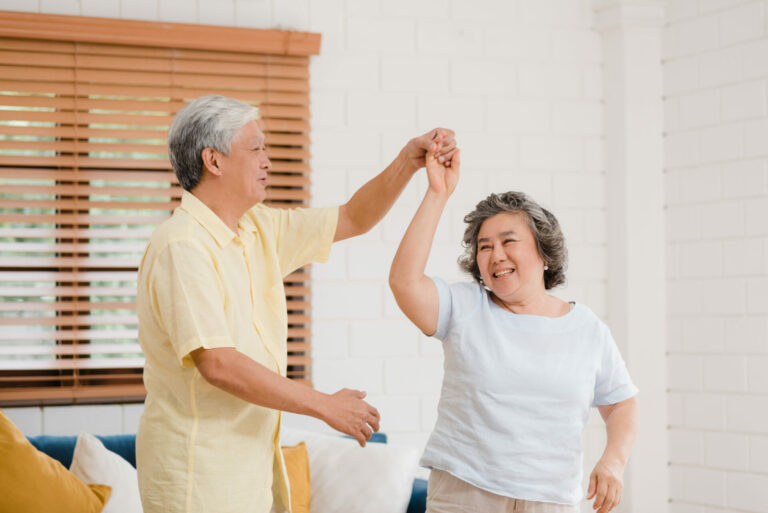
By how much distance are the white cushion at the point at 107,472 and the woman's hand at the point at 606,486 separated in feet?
5.80

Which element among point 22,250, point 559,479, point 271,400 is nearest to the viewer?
point 271,400

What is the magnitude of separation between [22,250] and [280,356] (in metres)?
2.03

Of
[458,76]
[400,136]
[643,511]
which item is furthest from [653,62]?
[643,511]

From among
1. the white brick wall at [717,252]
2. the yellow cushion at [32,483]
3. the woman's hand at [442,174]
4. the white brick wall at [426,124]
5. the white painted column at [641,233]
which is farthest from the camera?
the white painted column at [641,233]

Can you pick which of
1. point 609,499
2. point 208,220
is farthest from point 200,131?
point 609,499

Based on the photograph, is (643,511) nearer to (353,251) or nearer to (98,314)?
(353,251)

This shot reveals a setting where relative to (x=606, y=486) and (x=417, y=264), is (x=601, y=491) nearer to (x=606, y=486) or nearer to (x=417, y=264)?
(x=606, y=486)

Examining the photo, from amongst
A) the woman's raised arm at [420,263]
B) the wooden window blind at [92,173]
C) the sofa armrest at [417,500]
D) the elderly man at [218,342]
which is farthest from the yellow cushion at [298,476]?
the woman's raised arm at [420,263]

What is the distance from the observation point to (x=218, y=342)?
182cm

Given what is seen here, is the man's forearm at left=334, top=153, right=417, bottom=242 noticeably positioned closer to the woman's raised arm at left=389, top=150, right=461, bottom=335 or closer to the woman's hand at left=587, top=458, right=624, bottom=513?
the woman's raised arm at left=389, top=150, right=461, bottom=335

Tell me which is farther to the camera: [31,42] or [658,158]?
[658,158]

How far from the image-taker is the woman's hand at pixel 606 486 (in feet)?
6.49

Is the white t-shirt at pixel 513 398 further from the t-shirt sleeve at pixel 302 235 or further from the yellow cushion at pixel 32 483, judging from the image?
the yellow cushion at pixel 32 483

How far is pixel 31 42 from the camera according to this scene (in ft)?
12.0
